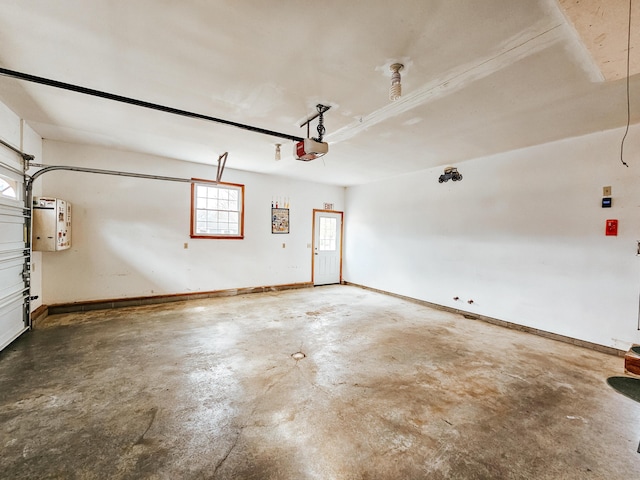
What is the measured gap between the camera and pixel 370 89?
264 cm

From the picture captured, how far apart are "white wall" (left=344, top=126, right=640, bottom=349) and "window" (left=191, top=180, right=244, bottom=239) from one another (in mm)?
3711

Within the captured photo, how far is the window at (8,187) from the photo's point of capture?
3.21 m

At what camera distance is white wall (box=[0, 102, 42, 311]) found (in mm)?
3168

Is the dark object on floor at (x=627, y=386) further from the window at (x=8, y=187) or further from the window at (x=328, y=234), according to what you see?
the window at (x=8, y=187)

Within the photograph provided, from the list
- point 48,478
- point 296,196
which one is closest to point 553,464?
point 48,478

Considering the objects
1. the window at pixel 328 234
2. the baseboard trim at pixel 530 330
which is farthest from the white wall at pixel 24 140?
the baseboard trim at pixel 530 330

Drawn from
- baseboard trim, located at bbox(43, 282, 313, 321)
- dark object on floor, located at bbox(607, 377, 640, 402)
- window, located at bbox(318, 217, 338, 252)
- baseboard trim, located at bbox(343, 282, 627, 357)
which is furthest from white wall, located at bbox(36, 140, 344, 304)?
dark object on floor, located at bbox(607, 377, 640, 402)

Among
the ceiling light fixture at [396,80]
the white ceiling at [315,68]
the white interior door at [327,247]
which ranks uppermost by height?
the white ceiling at [315,68]

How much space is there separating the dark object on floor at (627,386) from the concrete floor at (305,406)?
10cm

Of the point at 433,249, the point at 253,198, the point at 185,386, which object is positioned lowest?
the point at 185,386

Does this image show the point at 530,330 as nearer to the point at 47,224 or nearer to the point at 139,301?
the point at 139,301

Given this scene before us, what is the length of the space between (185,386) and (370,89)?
10.9 feet

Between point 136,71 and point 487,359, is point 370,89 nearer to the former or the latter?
point 136,71

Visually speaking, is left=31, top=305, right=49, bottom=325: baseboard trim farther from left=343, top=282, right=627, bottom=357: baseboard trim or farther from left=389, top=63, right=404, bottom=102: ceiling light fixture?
left=343, top=282, right=627, bottom=357: baseboard trim
